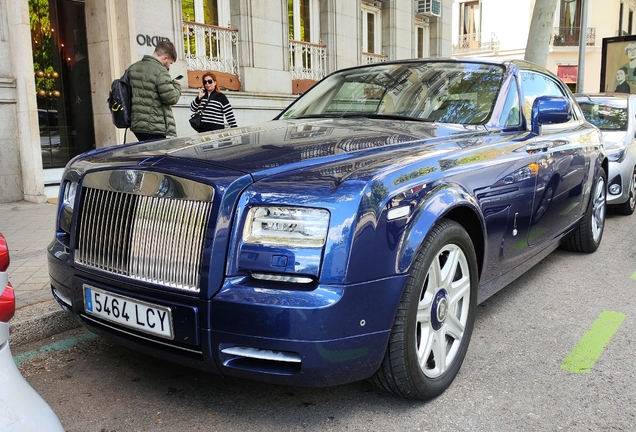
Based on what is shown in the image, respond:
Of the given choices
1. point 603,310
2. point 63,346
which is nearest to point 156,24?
point 63,346

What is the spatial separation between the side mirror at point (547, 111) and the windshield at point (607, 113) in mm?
4492

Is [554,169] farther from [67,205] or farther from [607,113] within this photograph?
[607,113]

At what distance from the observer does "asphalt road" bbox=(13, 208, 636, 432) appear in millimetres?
2541

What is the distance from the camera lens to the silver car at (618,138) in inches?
280

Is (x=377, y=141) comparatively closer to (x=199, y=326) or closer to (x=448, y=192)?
(x=448, y=192)

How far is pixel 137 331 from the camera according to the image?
2.48 metres

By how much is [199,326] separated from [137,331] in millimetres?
372

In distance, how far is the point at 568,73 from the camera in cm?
3612

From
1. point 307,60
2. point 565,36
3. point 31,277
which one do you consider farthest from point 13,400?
point 565,36

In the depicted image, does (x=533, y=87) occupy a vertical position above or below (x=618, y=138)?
above

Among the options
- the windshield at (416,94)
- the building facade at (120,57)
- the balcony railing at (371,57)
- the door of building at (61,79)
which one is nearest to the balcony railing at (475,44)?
the balcony railing at (371,57)

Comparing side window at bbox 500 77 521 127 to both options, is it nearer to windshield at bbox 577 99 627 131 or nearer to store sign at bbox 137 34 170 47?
windshield at bbox 577 99 627 131

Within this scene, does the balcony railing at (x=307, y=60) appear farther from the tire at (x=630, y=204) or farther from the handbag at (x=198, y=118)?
the tire at (x=630, y=204)

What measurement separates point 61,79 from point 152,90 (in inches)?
148
